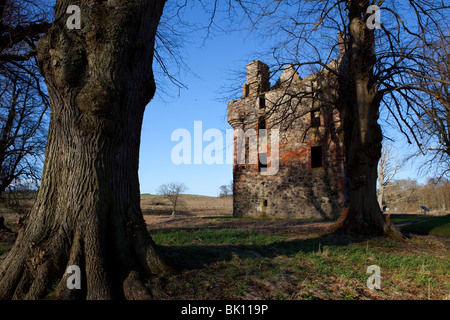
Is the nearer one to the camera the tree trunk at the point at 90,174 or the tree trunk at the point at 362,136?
the tree trunk at the point at 90,174

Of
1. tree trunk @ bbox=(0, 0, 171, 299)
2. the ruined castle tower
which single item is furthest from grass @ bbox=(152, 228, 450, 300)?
the ruined castle tower

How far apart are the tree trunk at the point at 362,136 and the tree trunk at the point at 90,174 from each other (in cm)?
659

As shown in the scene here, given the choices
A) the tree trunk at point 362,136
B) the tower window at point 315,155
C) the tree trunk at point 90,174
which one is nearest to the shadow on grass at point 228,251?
the tree trunk at point 90,174

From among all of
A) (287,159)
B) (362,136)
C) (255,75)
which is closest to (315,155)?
(287,159)

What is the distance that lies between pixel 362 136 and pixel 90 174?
24.2 feet

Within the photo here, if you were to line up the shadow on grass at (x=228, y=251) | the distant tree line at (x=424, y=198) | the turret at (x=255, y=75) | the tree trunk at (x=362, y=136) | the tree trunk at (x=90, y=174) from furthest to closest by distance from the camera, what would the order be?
the distant tree line at (x=424, y=198) → the turret at (x=255, y=75) → the tree trunk at (x=362, y=136) → the shadow on grass at (x=228, y=251) → the tree trunk at (x=90, y=174)

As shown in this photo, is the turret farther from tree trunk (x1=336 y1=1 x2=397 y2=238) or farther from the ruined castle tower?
tree trunk (x1=336 y1=1 x2=397 y2=238)

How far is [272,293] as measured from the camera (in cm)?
319

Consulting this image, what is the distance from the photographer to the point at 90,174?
328cm

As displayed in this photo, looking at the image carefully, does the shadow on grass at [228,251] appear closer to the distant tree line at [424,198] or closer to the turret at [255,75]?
the turret at [255,75]

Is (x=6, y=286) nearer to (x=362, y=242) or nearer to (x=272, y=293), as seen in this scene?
(x=272, y=293)

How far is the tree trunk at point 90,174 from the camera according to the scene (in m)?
3.06

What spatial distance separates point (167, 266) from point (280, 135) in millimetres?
14127
